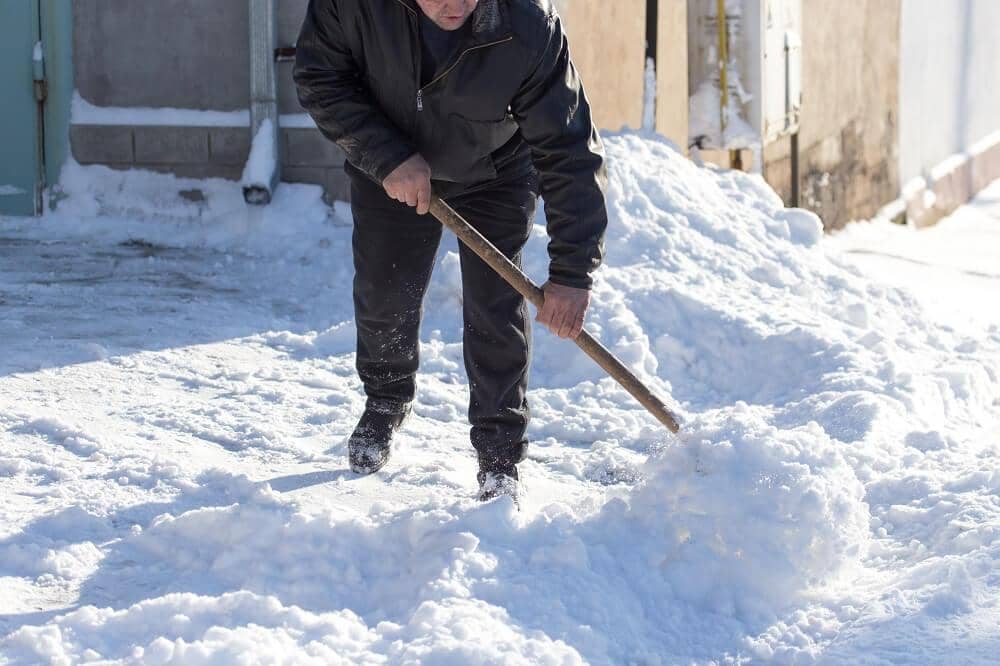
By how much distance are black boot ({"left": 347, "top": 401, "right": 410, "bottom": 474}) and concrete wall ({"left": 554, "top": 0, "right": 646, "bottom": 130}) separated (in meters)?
3.36

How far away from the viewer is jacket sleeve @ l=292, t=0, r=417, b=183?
3436 millimetres

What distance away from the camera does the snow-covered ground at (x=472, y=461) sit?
304 cm

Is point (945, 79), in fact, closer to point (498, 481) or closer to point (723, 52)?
point (723, 52)

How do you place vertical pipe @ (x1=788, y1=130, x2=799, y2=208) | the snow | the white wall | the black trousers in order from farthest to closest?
the white wall, vertical pipe @ (x1=788, y1=130, x2=799, y2=208), the snow, the black trousers

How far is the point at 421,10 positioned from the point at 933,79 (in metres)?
10.5

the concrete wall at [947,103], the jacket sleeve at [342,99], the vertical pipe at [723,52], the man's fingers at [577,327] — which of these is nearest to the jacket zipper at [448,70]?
the jacket sleeve at [342,99]

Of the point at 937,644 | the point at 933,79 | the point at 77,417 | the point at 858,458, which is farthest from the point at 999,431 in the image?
the point at 933,79

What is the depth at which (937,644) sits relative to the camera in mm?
3004

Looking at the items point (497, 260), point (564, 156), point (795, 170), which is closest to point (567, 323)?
point (497, 260)

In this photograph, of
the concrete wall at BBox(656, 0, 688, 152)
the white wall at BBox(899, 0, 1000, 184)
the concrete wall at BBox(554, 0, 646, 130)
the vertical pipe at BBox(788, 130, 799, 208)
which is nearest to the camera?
the concrete wall at BBox(554, 0, 646, 130)

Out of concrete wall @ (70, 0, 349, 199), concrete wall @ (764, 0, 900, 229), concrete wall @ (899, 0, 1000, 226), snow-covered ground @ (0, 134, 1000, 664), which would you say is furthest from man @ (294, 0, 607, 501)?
concrete wall @ (899, 0, 1000, 226)

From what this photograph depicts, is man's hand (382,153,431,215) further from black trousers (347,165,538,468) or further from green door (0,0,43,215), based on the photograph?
green door (0,0,43,215)

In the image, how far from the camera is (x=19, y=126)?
271 inches

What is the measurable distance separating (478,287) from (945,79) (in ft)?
35.0
